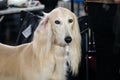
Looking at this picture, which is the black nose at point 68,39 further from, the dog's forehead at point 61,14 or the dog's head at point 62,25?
the dog's forehead at point 61,14

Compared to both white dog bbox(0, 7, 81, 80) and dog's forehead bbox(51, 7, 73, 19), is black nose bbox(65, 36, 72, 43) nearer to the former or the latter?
white dog bbox(0, 7, 81, 80)

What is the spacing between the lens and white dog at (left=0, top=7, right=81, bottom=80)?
187 centimetres

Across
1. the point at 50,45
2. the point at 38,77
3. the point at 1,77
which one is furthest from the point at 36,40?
the point at 1,77

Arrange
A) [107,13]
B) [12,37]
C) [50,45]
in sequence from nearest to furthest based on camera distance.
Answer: [107,13] < [50,45] < [12,37]

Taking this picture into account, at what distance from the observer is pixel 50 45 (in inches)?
74.9

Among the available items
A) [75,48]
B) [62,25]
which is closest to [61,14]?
[62,25]

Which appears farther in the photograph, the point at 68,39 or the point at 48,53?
the point at 48,53

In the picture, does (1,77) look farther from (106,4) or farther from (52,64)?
(106,4)

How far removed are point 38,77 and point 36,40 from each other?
0.75 feet

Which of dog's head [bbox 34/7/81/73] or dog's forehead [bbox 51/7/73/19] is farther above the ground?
dog's forehead [bbox 51/7/73/19]

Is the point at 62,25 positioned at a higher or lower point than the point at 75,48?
higher

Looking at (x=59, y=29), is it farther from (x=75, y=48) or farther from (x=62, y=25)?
(x=75, y=48)

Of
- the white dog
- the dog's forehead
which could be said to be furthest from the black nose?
the dog's forehead

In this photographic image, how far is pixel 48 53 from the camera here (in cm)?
192
